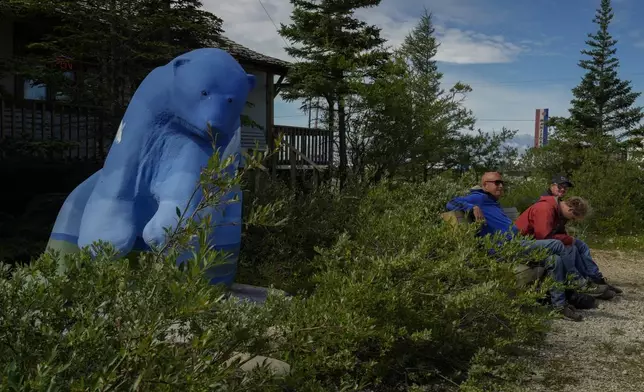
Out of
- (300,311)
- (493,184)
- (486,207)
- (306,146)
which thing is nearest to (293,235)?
(486,207)

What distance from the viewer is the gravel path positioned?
430 cm

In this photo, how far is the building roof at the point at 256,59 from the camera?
13362 millimetres

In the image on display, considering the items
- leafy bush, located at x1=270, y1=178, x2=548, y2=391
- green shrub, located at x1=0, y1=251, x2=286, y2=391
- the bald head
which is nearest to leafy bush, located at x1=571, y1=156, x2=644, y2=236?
the bald head

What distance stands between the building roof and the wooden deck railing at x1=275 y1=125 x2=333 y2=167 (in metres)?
1.50

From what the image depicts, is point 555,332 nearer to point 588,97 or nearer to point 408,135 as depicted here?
point 408,135

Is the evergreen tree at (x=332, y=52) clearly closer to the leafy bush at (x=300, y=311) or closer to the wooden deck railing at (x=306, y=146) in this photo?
the wooden deck railing at (x=306, y=146)

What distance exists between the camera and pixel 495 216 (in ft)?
19.6

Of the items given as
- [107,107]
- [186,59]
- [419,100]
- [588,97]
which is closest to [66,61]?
[107,107]

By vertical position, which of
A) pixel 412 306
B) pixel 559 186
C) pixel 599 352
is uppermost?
pixel 559 186

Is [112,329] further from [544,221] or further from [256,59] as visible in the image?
[256,59]

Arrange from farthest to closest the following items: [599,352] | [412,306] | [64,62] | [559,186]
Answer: [64,62] < [559,186] < [599,352] < [412,306]

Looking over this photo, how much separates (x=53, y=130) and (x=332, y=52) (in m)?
6.41

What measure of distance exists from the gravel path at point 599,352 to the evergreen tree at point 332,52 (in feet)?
24.0

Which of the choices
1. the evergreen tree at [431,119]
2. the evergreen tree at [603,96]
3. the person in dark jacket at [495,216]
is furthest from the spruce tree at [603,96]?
the person in dark jacket at [495,216]
